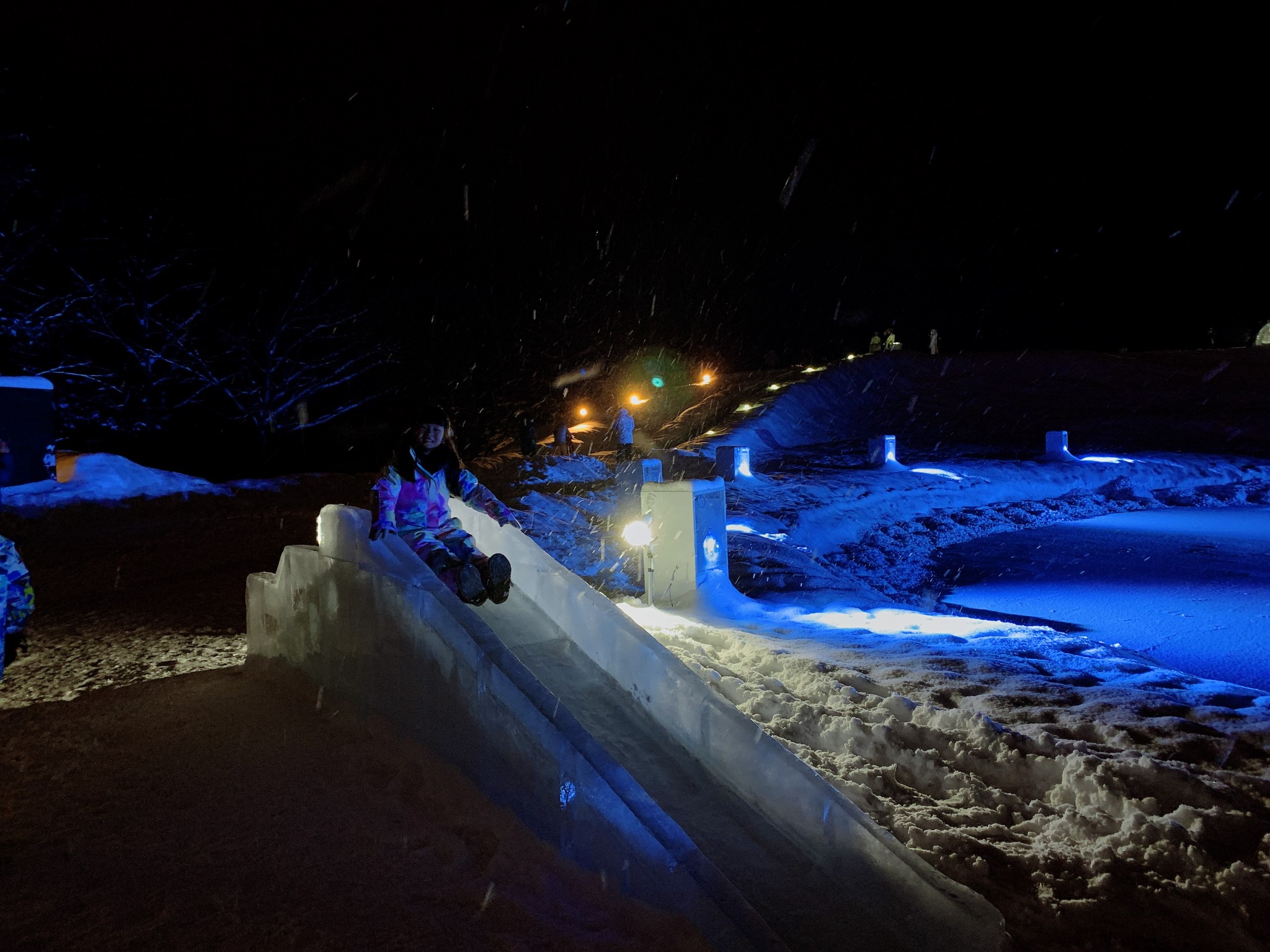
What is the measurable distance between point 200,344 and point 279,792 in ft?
87.3

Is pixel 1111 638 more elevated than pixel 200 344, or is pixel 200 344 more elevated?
pixel 200 344

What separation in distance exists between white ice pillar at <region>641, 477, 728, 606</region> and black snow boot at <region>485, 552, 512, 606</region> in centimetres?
342

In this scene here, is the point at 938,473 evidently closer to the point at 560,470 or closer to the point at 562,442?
the point at 560,470

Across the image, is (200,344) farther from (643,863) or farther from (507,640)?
(643,863)

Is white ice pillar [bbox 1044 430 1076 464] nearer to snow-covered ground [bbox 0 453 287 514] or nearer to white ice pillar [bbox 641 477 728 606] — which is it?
white ice pillar [bbox 641 477 728 606]

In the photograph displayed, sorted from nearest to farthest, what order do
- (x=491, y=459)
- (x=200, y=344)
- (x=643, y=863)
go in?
(x=643, y=863)
(x=491, y=459)
(x=200, y=344)

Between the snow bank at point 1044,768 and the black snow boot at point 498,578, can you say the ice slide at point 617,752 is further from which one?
the snow bank at point 1044,768

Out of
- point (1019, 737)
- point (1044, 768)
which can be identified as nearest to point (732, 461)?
point (1019, 737)

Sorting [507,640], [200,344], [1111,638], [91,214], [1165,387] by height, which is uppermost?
[91,214]

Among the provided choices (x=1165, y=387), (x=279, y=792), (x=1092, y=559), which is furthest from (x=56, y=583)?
(x=1165, y=387)

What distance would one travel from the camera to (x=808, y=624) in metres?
6.90

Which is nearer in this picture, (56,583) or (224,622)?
(224,622)

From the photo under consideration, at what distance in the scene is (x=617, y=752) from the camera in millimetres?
3562

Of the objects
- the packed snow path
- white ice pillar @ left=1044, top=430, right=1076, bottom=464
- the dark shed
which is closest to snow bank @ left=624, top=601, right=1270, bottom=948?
the packed snow path
